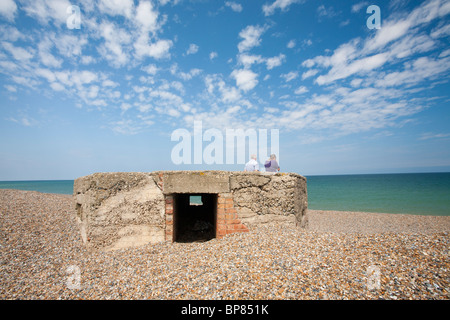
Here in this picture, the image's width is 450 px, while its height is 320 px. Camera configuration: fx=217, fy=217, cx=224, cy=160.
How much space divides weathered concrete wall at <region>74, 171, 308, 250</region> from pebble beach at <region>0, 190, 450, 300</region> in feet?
0.88

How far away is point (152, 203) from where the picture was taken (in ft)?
15.4

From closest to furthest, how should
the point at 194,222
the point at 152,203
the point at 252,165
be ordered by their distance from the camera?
the point at 152,203 < the point at 252,165 < the point at 194,222

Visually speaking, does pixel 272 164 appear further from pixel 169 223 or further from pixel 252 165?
pixel 169 223

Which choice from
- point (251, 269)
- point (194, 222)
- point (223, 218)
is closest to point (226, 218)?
point (223, 218)

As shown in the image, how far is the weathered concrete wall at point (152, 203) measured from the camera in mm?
4598

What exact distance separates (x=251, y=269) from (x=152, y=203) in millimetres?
2552

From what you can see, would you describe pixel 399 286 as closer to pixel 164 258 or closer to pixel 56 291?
pixel 164 258

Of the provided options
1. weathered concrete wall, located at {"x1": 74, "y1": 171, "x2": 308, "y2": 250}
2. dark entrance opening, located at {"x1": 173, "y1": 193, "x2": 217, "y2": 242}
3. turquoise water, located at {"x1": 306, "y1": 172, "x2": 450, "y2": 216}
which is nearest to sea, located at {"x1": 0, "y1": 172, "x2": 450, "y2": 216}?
turquoise water, located at {"x1": 306, "y1": 172, "x2": 450, "y2": 216}

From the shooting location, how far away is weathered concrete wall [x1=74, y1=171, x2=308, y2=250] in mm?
4598

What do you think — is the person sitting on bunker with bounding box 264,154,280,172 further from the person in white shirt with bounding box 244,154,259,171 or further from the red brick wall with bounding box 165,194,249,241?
the red brick wall with bounding box 165,194,249,241

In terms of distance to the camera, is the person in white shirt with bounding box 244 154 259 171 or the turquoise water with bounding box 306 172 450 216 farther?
the turquoise water with bounding box 306 172 450 216

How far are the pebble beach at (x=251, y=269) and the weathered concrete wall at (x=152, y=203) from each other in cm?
27

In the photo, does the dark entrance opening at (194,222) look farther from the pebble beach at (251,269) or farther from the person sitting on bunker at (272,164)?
the person sitting on bunker at (272,164)
